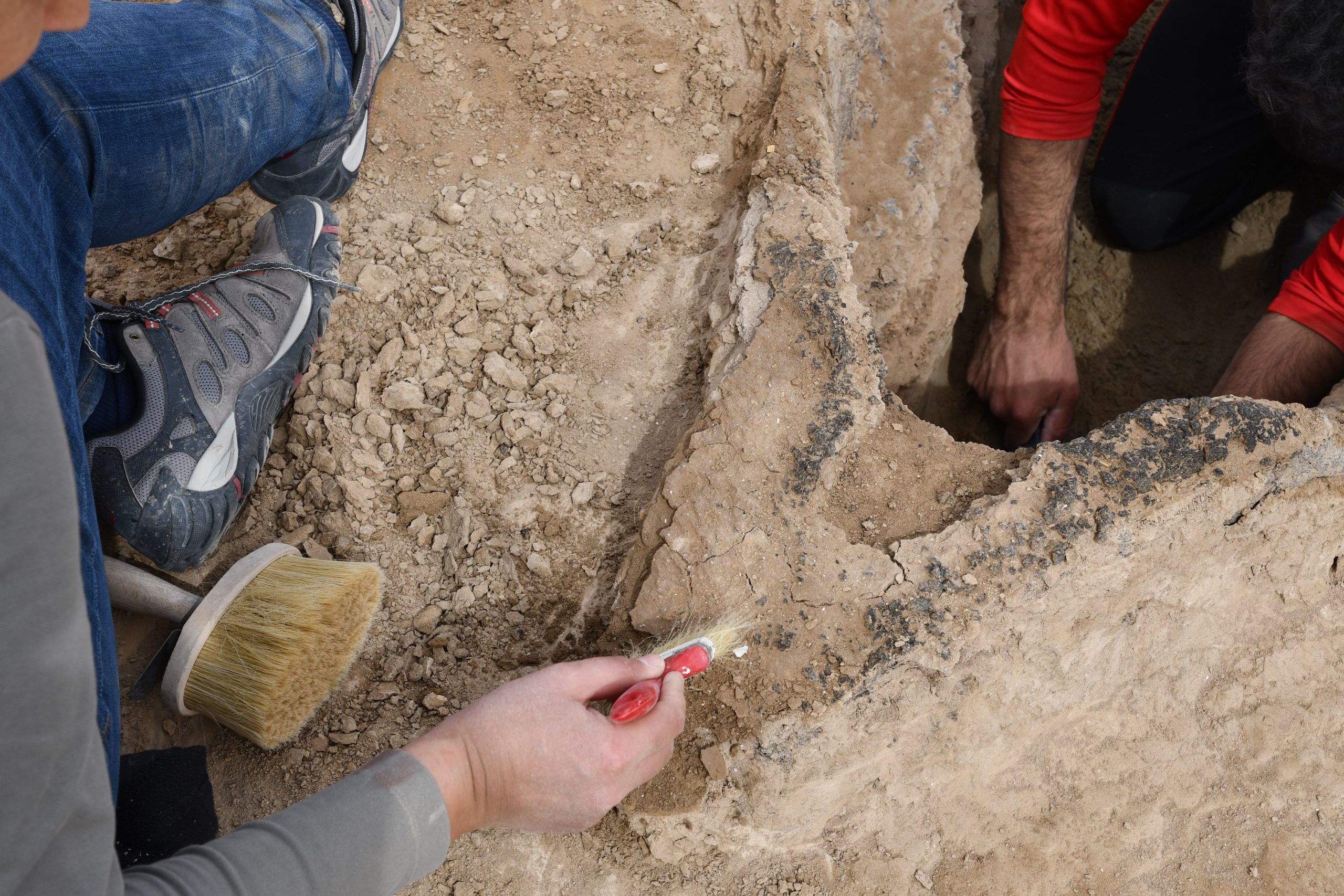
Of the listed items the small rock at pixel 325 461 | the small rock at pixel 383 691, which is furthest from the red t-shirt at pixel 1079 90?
the small rock at pixel 383 691

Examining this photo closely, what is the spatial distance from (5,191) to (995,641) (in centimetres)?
161

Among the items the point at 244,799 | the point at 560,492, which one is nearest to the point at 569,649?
the point at 560,492

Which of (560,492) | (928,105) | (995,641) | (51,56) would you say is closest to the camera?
(51,56)

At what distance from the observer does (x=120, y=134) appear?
145cm

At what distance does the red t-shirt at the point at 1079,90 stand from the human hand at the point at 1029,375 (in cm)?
52

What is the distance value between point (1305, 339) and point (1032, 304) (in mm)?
690

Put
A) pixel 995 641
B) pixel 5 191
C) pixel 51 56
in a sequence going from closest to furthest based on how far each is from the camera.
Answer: pixel 5 191 < pixel 51 56 < pixel 995 641

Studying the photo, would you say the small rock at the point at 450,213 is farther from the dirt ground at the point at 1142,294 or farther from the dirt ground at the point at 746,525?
the dirt ground at the point at 1142,294

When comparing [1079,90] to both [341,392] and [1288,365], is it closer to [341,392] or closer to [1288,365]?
[1288,365]

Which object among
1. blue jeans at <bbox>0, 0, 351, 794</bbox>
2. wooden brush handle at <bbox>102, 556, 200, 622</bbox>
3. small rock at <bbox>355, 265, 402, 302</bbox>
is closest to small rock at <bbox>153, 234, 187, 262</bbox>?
blue jeans at <bbox>0, 0, 351, 794</bbox>

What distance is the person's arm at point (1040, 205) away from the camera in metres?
2.16

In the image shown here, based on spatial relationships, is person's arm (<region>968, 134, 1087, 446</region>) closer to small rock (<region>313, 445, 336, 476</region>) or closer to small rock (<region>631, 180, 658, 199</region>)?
small rock (<region>631, 180, 658, 199</region>)

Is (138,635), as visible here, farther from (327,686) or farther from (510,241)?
(510,241)

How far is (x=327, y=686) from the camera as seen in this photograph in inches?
58.2
